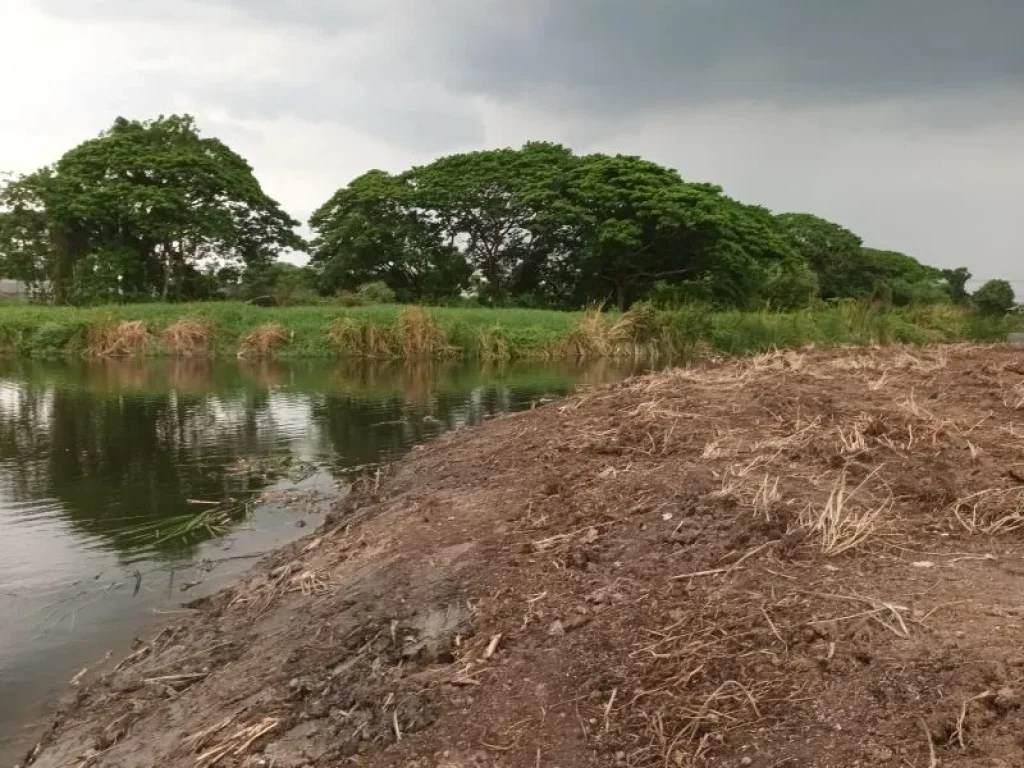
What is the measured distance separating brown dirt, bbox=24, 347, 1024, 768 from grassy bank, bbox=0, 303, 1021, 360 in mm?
20007

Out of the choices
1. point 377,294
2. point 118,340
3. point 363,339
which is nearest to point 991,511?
point 363,339

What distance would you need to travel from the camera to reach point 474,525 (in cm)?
549

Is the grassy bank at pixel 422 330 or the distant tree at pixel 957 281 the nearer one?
the grassy bank at pixel 422 330

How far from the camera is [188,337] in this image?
2817 cm

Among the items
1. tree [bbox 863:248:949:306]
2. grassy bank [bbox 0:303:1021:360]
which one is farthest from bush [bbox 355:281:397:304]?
tree [bbox 863:248:949:306]

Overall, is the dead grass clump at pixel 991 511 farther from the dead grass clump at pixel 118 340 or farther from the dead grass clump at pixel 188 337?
the dead grass clump at pixel 118 340

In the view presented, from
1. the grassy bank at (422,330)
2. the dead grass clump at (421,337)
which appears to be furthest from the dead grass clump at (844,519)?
the dead grass clump at (421,337)

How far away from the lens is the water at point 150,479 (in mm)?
5762

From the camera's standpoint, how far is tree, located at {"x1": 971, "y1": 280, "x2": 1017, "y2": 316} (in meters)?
34.3

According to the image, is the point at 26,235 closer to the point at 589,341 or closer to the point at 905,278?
the point at 589,341

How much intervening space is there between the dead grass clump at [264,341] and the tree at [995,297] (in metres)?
26.5

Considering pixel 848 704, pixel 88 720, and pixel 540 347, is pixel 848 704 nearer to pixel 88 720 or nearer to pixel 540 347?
pixel 88 720

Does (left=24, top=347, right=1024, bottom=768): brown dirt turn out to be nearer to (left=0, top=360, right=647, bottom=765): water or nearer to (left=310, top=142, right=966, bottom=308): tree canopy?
(left=0, top=360, right=647, bottom=765): water

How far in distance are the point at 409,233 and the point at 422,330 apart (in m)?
10.3
